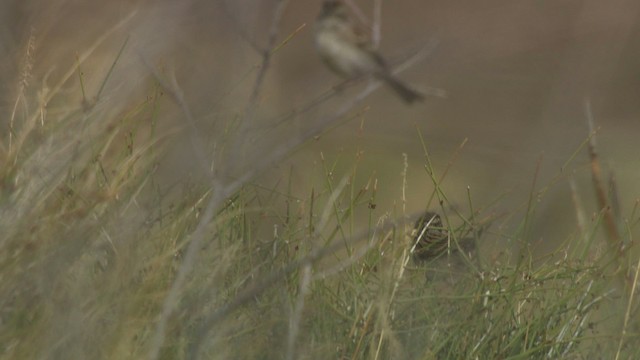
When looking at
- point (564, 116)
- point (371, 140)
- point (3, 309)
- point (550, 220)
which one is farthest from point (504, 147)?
point (3, 309)

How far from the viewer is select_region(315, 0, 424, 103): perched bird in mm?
4062

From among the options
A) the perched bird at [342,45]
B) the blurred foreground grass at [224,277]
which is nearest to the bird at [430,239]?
the blurred foreground grass at [224,277]

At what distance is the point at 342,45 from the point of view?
4258 mm

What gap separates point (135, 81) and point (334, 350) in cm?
74

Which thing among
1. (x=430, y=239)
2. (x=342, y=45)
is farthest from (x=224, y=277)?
(x=342, y=45)

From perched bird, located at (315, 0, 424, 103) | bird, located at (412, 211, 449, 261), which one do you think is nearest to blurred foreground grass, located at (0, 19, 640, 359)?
bird, located at (412, 211, 449, 261)

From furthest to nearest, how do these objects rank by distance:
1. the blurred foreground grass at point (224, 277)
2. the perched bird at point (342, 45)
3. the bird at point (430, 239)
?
the perched bird at point (342, 45)
the bird at point (430, 239)
the blurred foreground grass at point (224, 277)

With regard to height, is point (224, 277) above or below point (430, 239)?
above

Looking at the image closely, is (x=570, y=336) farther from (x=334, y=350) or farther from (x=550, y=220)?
(x=550, y=220)

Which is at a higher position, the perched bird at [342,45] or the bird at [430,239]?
the perched bird at [342,45]

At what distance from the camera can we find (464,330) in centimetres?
307

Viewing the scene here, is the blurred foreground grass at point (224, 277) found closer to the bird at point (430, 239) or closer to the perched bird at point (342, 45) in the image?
the bird at point (430, 239)

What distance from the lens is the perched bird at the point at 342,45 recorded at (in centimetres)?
406

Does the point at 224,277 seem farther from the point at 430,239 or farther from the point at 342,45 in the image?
the point at 342,45
